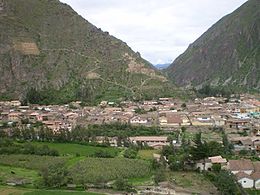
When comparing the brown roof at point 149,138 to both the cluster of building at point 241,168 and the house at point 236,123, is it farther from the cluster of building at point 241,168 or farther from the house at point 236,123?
the house at point 236,123

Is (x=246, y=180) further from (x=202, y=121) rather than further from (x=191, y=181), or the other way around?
(x=202, y=121)

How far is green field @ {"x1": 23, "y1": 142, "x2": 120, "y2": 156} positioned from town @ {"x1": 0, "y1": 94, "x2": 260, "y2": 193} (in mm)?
2890

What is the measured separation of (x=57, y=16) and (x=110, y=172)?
293 feet

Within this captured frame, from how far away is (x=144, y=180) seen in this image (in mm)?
44625

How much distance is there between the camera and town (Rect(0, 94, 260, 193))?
49.0 meters

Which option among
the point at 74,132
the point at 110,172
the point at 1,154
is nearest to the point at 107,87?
the point at 74,132

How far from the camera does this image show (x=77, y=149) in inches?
2219

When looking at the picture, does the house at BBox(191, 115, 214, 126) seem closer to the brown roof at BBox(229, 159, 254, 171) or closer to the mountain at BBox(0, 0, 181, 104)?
the mountain at BBox(0, 0, 181, 104)

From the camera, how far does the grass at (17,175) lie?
145 ft

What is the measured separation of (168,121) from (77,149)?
23.8 meters

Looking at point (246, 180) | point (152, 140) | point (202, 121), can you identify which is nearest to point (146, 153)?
point (152, 140)

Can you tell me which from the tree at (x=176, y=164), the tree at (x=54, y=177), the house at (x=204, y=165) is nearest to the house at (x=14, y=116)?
the tree at (x=54, y=177)

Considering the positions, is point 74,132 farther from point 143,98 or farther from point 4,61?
point 4,61

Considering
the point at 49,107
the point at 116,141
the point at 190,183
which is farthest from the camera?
the point at 49,107
